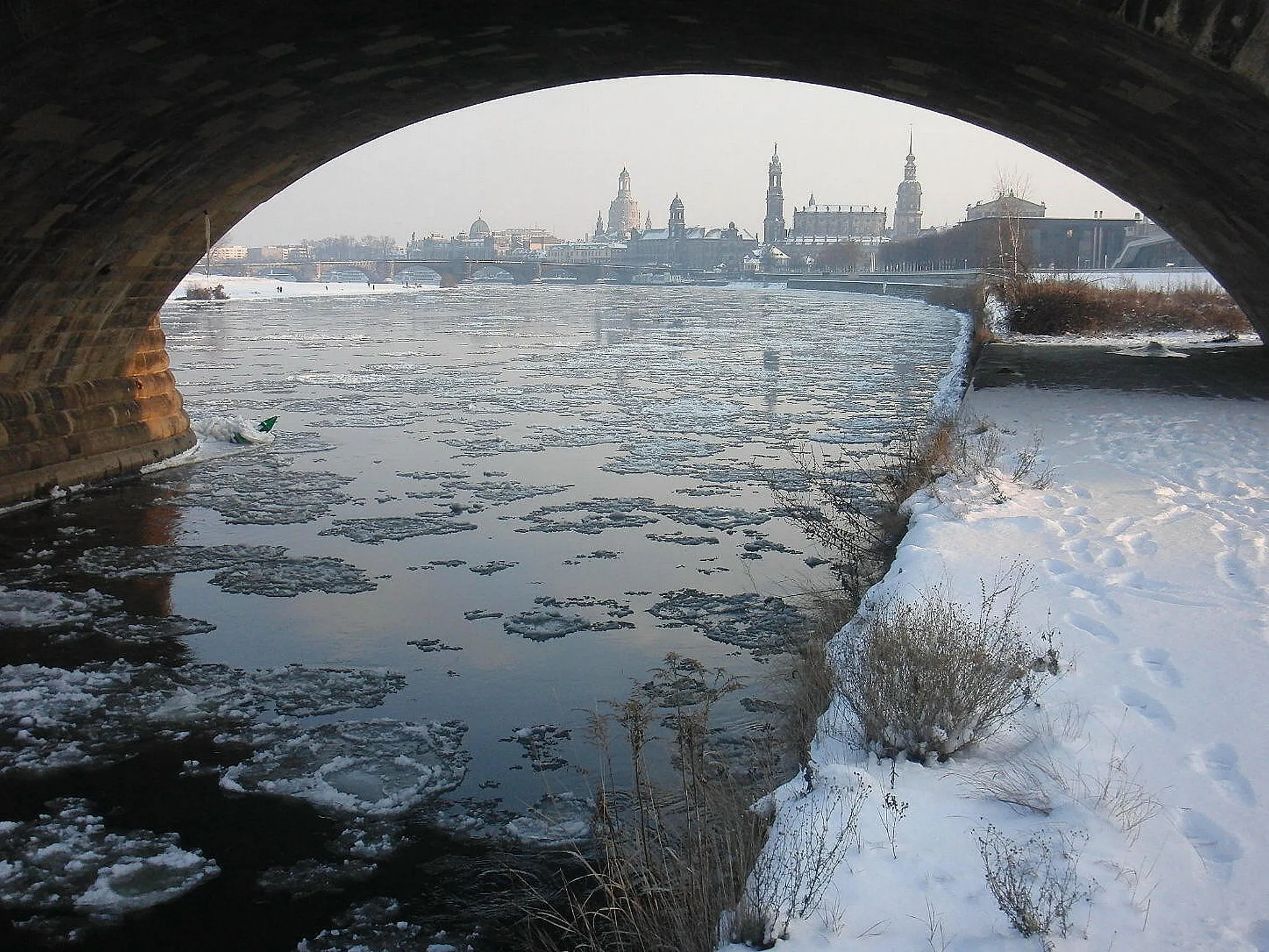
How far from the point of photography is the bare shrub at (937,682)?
536 centimetres

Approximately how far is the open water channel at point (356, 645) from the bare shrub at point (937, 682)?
1.52 m

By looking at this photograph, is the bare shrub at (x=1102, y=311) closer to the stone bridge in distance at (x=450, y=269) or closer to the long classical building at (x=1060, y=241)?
the long classical building at (x=1060, y=241)

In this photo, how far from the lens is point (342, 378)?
26766 millimetres

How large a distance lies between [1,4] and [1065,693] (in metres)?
8.07

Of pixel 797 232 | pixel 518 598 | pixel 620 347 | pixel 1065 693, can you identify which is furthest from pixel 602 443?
pixel 797 232

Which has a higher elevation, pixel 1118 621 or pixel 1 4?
pixel 1 4

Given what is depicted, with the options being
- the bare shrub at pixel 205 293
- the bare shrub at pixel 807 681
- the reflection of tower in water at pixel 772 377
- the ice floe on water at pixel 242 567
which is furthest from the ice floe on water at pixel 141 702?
the bare shrub at pixel 205 293

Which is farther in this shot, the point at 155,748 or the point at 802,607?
the point at 802,607

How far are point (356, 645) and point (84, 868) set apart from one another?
3251 millimetres

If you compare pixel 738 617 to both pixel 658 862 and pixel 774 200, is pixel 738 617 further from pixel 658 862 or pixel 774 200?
pixel 774 200

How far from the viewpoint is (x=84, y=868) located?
5.55 m

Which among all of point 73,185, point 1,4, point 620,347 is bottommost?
point 620,347

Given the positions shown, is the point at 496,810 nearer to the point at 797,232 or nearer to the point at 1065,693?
the point at 1065,693

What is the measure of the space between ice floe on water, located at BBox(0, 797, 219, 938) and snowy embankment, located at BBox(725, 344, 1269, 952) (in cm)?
298
